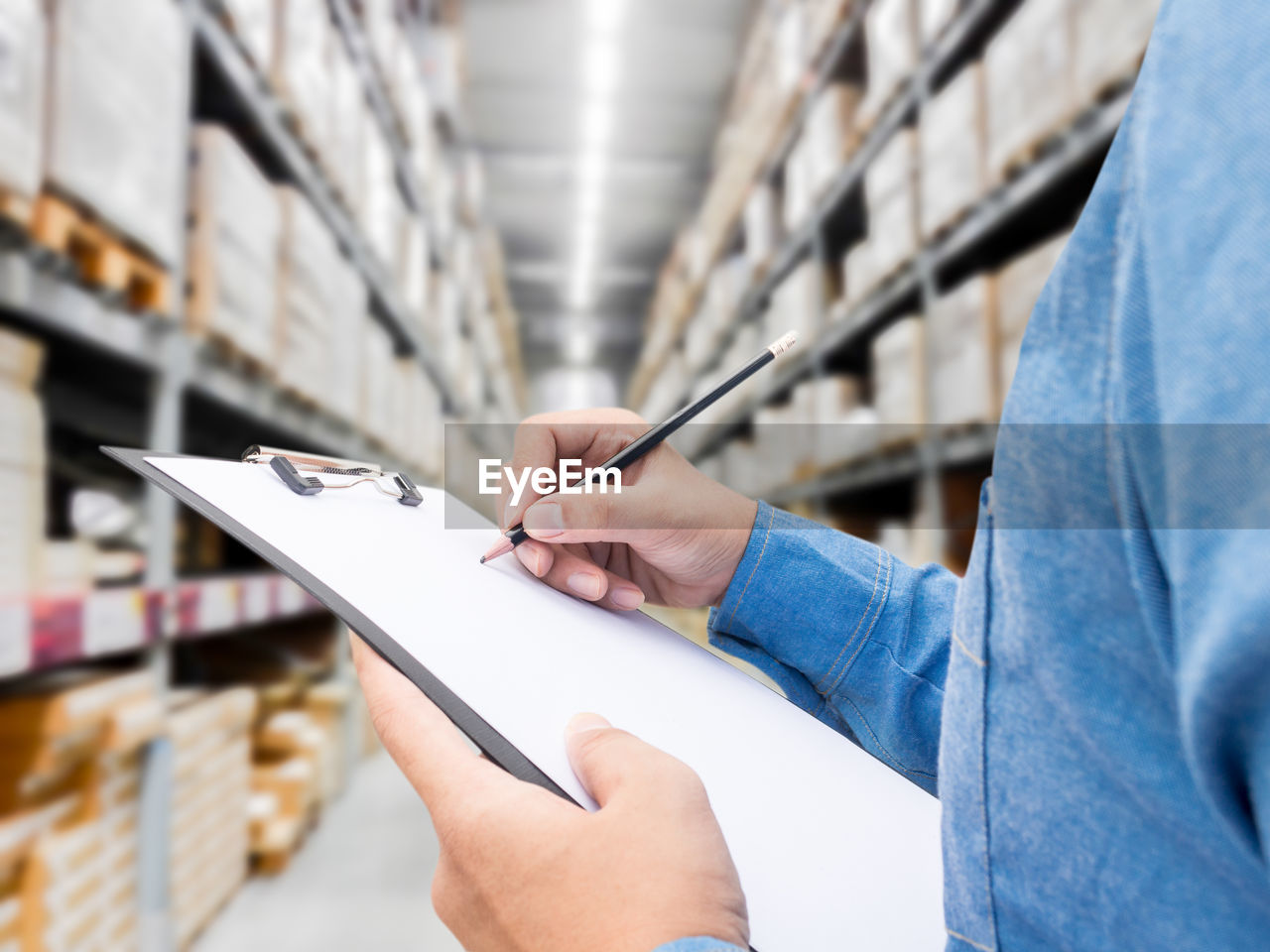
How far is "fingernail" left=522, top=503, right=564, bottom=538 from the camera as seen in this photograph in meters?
0.59

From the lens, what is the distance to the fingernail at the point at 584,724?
399 millimetres

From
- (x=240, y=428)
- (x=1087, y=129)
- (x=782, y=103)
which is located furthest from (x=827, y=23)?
(x=240, y=428)

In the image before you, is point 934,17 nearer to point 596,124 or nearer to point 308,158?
point 308,158

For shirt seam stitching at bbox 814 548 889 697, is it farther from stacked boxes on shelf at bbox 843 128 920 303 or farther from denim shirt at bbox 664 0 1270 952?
stacked boxes on shelf at bbox 843 128 920 303

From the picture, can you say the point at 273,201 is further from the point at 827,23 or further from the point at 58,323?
the point at 827,23

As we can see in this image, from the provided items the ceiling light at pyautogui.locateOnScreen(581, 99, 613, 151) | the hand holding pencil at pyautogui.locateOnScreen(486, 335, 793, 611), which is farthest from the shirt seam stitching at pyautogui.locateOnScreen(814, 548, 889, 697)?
the ceiling light at pyautogui.locateOnScreen(581, 99, 613, 151)

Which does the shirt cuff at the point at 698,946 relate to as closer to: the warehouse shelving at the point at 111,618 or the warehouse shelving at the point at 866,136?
the warehouse shelving at the point at 111,618

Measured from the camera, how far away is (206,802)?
5.18ft

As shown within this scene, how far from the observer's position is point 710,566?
709 mm

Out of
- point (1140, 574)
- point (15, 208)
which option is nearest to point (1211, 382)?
point (1140, 574)

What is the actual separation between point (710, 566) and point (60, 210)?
3.15 ft

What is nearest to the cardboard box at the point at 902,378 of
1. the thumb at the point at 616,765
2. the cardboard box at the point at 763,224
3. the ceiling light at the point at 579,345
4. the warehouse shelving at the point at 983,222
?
the warehouse shelving at the point at 983,222

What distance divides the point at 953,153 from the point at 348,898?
234 cm

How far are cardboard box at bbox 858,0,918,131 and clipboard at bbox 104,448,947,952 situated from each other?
7.87 feet
